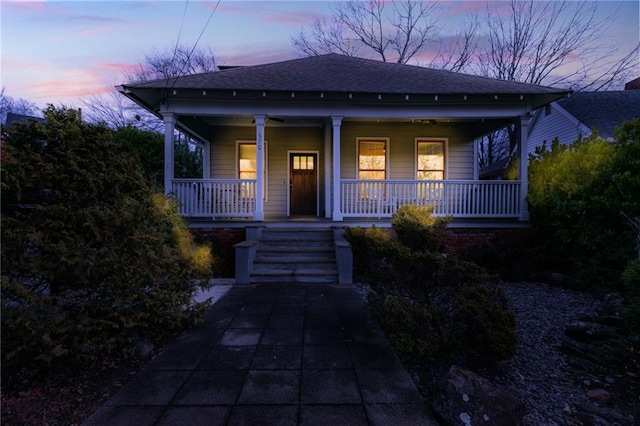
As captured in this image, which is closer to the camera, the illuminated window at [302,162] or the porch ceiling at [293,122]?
the porch ceiling at [293,122]

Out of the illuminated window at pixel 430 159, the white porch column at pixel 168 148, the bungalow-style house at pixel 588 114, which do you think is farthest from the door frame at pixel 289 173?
the bungalow-style house at pixel 588 114

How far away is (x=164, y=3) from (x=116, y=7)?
1031 mm

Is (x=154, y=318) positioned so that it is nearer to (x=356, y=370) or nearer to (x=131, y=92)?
(x=356, y=370)

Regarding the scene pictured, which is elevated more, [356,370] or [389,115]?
[389,115]

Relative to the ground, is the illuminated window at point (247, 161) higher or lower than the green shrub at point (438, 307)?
higher

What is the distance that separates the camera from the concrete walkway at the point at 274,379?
2.45 metres

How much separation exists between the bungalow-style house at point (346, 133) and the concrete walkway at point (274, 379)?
4669 mm

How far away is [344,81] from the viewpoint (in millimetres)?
9242

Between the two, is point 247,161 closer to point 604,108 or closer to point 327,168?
point 327,168

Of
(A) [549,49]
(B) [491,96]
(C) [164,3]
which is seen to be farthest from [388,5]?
(C) [164,3]

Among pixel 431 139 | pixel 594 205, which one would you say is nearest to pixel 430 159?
pixel 431 139

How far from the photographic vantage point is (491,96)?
861 centimetres

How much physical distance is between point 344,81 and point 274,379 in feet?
26.5

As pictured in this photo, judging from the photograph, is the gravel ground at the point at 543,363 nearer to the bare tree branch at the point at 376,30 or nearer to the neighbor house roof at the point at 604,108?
the neighbor house roof at the point at 604,108
